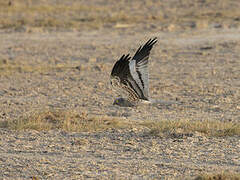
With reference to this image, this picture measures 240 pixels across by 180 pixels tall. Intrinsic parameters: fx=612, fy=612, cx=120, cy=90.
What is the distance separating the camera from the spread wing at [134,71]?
279 inches

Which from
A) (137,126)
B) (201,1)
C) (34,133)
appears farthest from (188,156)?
(201,1)

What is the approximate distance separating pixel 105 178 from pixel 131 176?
267 mm

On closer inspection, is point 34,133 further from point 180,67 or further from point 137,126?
point 180,67

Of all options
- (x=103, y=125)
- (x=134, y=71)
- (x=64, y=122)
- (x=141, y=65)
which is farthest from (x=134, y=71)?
(x=64, y=122)

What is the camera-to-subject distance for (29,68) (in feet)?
48.2

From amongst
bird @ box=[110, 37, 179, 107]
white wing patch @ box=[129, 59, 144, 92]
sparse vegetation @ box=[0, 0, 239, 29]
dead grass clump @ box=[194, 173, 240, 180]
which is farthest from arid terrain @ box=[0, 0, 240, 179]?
white wing patch @ box=[129, 59, 144, 92]

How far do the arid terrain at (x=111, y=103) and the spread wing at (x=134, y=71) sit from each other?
30.4 inches

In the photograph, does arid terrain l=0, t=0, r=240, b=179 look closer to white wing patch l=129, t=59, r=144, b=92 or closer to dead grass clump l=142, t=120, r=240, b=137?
dead grass clump l=142, t=120, r=240, b=137

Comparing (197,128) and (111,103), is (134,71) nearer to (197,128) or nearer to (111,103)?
(197,128)

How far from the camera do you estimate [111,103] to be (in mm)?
10781

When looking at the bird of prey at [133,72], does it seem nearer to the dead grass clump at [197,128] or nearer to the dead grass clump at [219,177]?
the dead grass clump at [197,128]

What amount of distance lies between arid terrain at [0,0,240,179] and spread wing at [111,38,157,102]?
0.77m

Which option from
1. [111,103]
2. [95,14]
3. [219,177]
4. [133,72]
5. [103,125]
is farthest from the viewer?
[95,14]

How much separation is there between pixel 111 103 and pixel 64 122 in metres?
2.34
